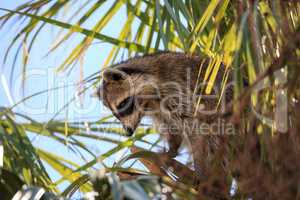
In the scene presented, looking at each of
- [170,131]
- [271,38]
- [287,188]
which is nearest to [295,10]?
[271,38]

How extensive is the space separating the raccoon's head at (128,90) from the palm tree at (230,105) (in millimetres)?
444

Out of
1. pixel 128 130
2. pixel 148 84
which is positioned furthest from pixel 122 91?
pixel 128 130

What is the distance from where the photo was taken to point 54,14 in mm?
3891

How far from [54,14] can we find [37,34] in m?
0.22

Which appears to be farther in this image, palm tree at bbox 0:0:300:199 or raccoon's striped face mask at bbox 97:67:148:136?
raccoon's striped face mask at bbox 97:67:148:136

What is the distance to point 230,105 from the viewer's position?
1866 mm

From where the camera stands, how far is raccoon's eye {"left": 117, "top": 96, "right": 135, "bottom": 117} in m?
4.55

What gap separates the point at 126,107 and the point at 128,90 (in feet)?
0.44

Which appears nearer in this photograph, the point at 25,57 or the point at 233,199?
the point at 233,199

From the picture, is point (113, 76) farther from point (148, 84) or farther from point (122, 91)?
point (148, 84)

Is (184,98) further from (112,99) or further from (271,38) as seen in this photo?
(271,38)

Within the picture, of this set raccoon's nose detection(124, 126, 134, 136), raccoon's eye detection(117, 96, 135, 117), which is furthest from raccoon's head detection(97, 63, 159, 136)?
raccoon's nose detection(124, 126, 134, 136)

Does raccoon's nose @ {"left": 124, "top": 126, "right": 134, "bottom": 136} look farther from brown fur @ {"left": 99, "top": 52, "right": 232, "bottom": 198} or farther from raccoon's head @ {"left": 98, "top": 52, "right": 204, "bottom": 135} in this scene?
raccoon's head @ {"left": 98, "top": 52, "right": 204, "bottom": 135}

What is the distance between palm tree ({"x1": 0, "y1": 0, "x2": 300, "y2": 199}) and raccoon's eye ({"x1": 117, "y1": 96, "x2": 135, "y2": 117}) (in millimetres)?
513
